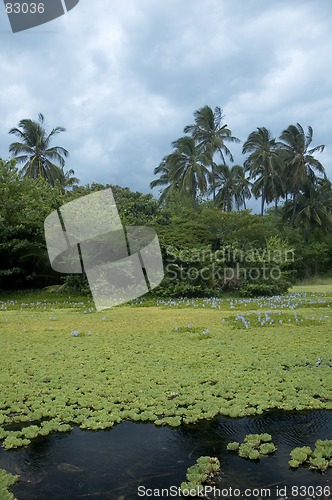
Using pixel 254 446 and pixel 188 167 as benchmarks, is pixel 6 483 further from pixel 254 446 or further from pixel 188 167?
pixel 188 167

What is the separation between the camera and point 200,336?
672 centimetres

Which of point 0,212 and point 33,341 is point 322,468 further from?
point 0,212

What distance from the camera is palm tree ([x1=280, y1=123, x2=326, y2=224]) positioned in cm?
3005

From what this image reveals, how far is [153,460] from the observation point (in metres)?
2.91

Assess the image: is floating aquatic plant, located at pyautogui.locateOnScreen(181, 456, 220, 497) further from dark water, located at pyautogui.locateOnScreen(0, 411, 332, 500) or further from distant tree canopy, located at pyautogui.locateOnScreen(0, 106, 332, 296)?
distant tree canopy, located at pyautogui.locateOnScreen(0, 106, 332, 296)

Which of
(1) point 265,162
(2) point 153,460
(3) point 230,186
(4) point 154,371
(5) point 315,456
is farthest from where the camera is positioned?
(3) point 230,186

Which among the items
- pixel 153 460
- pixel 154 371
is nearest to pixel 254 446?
pixel 153 460

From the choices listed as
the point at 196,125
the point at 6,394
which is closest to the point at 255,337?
the point at 6,394

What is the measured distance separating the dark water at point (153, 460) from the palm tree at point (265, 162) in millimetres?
28466

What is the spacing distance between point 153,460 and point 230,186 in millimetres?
33872

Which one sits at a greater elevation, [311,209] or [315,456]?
[311,209]

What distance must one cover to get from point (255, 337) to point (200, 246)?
30.1ft

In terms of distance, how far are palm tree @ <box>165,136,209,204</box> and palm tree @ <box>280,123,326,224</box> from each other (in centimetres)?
646

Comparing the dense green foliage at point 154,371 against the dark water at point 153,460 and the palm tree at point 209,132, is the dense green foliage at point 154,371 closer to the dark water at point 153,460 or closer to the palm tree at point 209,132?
the dark water at point 153,460
